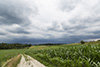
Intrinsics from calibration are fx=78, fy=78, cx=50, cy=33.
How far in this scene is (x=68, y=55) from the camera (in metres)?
9.55

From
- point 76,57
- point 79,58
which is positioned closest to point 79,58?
point 79,58

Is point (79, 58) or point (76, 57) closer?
point (79, 58)

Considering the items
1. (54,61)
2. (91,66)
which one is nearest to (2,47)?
(54,61)

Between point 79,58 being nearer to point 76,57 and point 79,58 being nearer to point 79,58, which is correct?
point 79,58

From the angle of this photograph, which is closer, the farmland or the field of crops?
the field of crops

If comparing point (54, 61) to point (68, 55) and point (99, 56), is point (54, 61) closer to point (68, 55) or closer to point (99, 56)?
point (68, 55)

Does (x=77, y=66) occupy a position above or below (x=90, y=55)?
below

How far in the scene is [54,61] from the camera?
30.0ft

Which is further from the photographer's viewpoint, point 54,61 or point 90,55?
point 54,61

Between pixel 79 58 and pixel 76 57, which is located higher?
pixel 79 58

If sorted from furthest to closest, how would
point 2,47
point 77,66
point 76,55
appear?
point 2,47 → point 76,55 → point 77,66

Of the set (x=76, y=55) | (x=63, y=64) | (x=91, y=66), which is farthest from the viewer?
(x=76, y=55)

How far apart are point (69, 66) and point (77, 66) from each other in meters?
0.79

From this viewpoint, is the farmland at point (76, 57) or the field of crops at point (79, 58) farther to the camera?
the farmland at point (76, 57)
